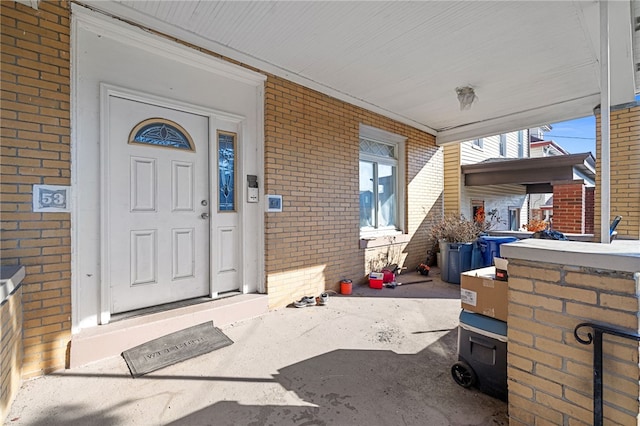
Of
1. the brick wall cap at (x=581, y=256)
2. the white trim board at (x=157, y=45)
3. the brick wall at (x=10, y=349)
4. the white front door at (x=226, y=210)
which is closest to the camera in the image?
the brick wall cap at (x=581, y=256)

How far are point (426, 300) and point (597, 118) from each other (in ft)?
13.8

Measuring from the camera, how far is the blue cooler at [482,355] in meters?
2.02

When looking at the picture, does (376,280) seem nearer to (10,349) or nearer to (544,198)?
(10,349)

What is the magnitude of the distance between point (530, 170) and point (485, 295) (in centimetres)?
644

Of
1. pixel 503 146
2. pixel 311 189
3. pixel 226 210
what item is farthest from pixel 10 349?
pixel 503 146

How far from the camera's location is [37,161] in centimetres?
242

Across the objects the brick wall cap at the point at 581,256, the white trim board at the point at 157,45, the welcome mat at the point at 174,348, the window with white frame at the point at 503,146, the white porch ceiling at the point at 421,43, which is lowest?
the welcome mat at the point at 174,348

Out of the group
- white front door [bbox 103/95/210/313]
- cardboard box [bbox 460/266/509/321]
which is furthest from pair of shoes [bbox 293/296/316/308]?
cardboard box [bbox 460/266/509/321]

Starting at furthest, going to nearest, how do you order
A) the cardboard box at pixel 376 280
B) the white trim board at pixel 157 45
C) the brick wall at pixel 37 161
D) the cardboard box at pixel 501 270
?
the cardboard box at pixel 376 280
the white trim board at pixel 157 45
the brick wall at pixel 37 161
the cardboard box at pixel 501 270

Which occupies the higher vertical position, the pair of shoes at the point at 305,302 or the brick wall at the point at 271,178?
the brick wall at the point at 271,178

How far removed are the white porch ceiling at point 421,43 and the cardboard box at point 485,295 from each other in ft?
8.11

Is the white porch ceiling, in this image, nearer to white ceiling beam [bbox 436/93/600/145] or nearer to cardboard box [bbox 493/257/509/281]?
white ceiling beam [bbox 436/93/600/145]

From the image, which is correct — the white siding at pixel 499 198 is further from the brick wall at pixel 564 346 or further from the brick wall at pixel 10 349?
the brick wall at pixel 10 349

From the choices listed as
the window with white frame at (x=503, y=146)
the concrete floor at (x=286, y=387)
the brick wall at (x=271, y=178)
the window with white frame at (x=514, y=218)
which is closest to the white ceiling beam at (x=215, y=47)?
the brick wall at (x=271, y=178)
